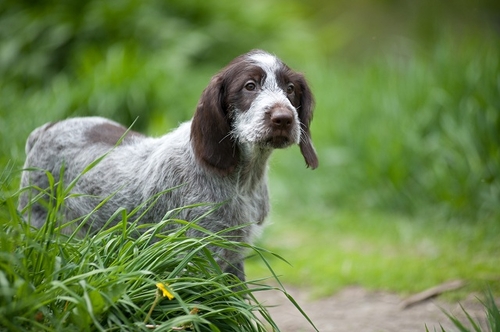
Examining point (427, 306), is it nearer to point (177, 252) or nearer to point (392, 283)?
point (392, 283)

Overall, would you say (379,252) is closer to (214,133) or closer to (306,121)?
(306,121)

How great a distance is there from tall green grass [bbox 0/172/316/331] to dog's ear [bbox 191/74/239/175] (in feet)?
1.81

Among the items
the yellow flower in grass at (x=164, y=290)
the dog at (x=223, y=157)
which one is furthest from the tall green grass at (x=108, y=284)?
the dog at (x=223, y=157)

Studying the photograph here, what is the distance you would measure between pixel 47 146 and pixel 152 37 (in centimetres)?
573

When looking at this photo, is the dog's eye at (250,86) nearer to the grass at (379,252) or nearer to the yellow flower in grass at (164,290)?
the yellow flower in grass at (164,290)

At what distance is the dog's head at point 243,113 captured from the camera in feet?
12.5

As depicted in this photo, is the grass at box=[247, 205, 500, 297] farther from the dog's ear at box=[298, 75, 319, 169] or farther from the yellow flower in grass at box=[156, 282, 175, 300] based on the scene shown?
the yellow flower in grass at box=[156, 282, 175, 300]

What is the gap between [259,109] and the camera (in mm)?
3814

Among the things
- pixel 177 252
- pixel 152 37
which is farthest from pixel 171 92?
pixel 177 252

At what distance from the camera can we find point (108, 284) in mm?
2994

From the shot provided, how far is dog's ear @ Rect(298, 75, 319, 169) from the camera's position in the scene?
13.9ft

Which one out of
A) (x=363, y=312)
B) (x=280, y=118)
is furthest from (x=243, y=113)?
(x=363, y=312)

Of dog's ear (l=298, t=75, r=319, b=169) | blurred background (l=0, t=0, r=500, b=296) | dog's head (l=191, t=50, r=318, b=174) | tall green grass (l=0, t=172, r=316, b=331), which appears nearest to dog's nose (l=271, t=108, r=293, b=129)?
dog's head (l=191, t=50, r=318, b=174)

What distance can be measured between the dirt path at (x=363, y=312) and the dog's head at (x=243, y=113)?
1081mm
